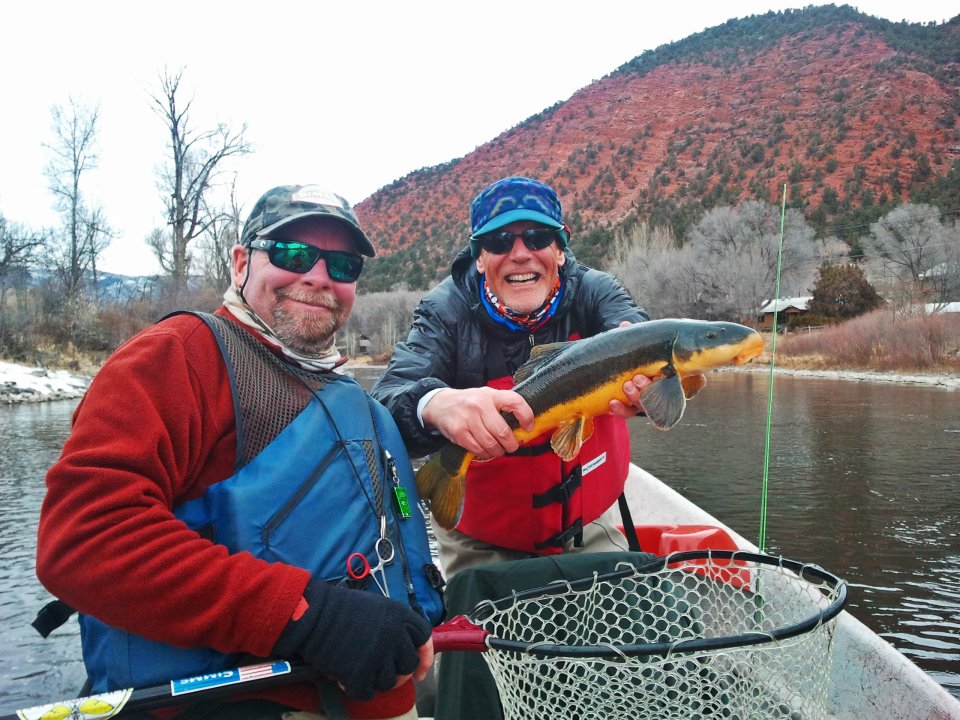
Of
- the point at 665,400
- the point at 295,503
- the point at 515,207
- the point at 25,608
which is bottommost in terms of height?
the point at 25,608

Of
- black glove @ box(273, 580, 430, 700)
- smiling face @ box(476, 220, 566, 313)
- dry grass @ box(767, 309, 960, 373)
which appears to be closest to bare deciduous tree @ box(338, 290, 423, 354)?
dry grass @ box(767, 309, 960, 373)

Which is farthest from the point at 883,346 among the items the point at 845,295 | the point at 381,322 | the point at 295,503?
the point at 381,322

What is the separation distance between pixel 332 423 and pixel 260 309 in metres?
0.57

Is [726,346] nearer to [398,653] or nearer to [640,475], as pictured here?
[398,653]

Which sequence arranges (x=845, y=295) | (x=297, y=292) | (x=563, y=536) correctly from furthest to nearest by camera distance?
(x=845, y=295) → (x=563, y=536) → (x=297, y=292)

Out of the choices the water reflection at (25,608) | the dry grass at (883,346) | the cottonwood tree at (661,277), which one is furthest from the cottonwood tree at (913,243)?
the water reflection at (25,608)

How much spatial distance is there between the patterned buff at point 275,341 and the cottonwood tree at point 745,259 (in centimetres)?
3270

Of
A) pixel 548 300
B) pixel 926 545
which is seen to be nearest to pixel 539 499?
pixel 548 300

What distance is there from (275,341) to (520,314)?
1261 millimetres

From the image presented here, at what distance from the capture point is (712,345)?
8.29 feet

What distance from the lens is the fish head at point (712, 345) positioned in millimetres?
2484

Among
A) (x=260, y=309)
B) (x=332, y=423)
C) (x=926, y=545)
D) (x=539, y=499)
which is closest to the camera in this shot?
→ (x=332, y=423)

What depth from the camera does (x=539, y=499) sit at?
3141mm

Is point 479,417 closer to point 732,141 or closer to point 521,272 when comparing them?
point 521,272
